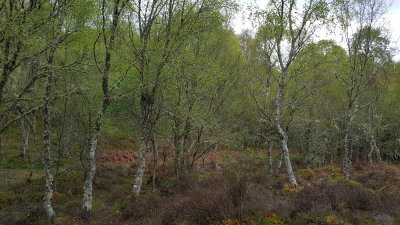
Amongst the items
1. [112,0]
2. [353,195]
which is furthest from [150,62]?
[353,195]

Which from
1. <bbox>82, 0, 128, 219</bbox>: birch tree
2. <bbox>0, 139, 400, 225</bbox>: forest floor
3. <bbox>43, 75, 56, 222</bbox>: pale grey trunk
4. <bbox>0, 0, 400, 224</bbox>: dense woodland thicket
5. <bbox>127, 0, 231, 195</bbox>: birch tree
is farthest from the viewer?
<bbox>127, 0, 231, 195</bbox>: birch tree

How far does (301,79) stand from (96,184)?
15673 millimetres

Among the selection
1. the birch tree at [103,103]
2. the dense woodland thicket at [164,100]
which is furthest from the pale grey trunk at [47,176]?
the birch tree at [103,103]

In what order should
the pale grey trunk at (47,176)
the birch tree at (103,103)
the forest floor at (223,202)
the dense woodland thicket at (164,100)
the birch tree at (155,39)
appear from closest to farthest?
1. the forest floor at (223,202)
2. the dense woodland thicket at (164,100)
3. the pale grey trunk at (47,176)
4. the birch tree at (103,103)
5. the birch tree at (155,39)

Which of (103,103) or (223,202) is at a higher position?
(103,103)

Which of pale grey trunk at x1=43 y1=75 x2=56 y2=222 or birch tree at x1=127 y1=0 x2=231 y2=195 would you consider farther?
birch tree at x1=127 y1=0 x2=231 y2=195

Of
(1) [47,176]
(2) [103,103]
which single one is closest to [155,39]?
(2) [103,103]

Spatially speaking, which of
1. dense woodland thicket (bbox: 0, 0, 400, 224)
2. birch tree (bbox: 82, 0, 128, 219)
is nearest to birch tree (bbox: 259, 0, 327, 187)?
dense woodland thicket (bbox: 0, 0, 400, 224)

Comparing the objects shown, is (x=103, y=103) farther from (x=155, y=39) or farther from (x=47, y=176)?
(x=155, y=39)

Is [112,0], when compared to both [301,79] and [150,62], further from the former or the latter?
[301,79]

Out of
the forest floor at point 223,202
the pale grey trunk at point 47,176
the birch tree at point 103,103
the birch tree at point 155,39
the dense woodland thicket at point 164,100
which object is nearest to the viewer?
the forest floor at point 223,202

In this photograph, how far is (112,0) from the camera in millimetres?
8609

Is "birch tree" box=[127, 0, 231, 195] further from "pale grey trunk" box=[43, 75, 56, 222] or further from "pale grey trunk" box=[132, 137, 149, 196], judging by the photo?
"pale grey trunk" box=[43, 75, 56, 222]

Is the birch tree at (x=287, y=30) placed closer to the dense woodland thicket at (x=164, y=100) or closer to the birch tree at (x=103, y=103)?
the dense woodland thicket at (x=164, y=100)
